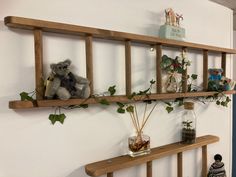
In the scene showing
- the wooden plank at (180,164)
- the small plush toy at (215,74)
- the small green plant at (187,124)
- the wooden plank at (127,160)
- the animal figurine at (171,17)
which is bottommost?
the wooden plank at (180,164)

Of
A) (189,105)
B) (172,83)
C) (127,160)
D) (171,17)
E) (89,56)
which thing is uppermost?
(171,17)

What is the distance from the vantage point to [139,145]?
1.05 metres

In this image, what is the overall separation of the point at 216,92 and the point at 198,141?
0.33 metres

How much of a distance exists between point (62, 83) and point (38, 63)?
0.11 m

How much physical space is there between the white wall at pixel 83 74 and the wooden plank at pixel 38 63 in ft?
0.17

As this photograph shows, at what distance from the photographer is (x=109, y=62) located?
1.03 meters

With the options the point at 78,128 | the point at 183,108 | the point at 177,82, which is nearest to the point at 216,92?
the point at 183,108

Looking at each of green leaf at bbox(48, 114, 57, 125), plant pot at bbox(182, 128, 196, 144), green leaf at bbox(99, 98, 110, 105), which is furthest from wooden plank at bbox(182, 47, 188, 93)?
green leaf at bbox(48, 114, 57, 125)

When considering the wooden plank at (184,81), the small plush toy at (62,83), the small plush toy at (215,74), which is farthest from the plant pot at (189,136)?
the small plush toy at (62,83)

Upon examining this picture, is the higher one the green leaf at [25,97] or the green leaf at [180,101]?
the green leaf at [25,97]

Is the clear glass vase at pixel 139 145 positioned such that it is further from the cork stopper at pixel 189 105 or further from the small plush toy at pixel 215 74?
the small plush toy at pixel 215 74

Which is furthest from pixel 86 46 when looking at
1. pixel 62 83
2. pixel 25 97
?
pixel 25 97

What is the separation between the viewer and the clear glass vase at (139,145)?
1.04m

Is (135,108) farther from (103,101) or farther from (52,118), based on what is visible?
(52,118)
